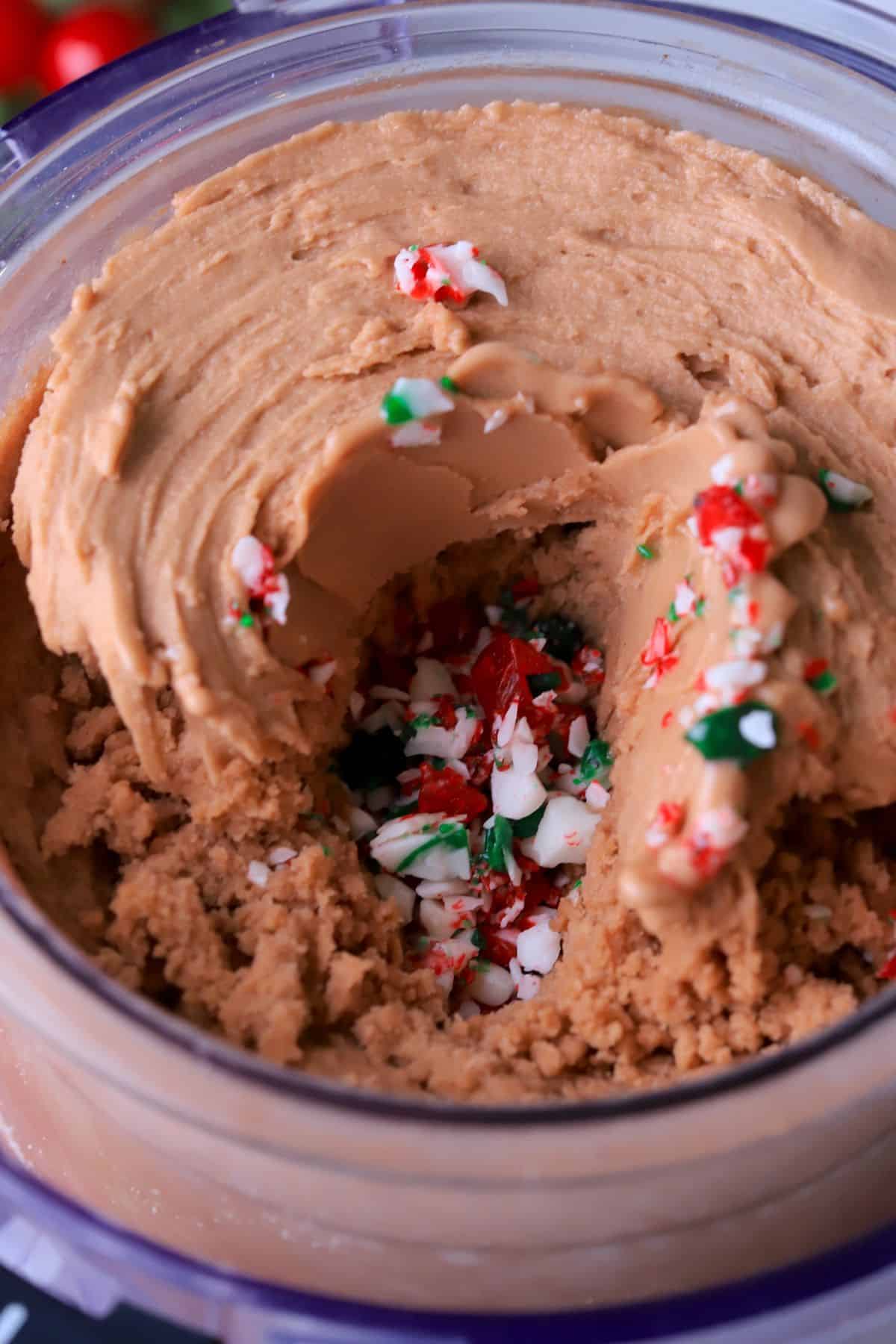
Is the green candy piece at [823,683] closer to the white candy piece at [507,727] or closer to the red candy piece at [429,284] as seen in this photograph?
the white candy piece at [507,727]

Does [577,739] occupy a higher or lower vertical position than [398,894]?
higher

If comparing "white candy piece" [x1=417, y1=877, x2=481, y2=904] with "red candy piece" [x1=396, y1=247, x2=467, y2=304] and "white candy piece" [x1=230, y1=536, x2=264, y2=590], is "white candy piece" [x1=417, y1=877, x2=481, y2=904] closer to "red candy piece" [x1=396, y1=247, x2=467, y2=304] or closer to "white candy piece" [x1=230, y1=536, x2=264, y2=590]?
"white candy piece" [x1=230, y1=536, x2=264, y2=590]

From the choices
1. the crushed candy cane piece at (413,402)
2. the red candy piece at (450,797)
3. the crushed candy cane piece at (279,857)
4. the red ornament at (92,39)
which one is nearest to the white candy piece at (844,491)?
the crushed candy cane piece at (413,402)

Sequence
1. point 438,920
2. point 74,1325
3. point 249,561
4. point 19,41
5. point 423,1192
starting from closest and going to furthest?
point 423,1192
point 74,1325
point 249,561
point 438,920
point 19,41

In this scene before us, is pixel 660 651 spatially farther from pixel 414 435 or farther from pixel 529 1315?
pixel 529 1315

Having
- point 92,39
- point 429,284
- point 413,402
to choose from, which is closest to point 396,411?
point 413,402
